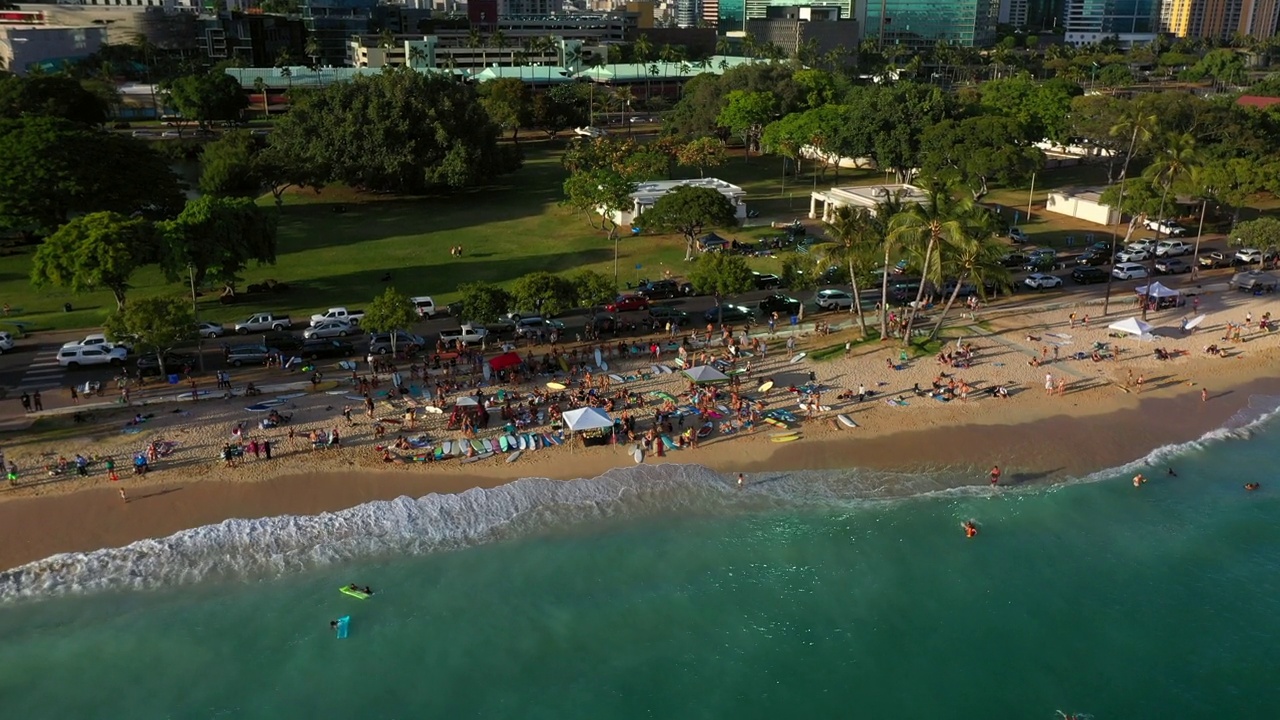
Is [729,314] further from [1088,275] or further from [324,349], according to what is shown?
[1088,275]

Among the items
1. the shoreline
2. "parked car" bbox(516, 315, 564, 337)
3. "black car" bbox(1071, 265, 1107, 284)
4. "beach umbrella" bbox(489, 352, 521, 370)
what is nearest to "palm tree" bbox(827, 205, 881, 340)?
the shoreline

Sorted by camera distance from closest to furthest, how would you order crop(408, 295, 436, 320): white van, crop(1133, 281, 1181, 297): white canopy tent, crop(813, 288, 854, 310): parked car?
crop(408, 295, 436, 320): white van → crop(1133, 281, 1181, 297): white canopy tent → crop(813, 288, 854, 310): parked car

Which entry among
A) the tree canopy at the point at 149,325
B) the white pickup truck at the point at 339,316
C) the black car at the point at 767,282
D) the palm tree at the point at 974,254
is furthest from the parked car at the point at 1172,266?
the tree canopy at the point at 149,325

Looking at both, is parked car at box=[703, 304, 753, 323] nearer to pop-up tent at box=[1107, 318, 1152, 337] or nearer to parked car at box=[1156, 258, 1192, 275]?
pop-up tent at box=[1107, 318, 1152, 337]

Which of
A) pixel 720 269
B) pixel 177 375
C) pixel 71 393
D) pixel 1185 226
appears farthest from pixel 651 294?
pixel 1185 226

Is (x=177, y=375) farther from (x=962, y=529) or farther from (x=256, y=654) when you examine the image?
(x=962, y=529)

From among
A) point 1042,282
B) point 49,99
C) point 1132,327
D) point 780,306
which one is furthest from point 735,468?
point 49,99
